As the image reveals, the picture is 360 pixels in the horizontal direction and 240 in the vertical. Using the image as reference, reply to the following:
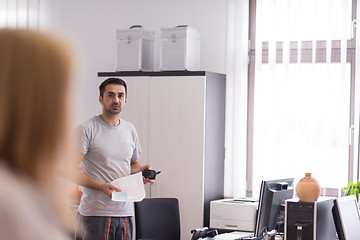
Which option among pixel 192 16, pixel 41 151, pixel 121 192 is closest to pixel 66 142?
pixel 41 151

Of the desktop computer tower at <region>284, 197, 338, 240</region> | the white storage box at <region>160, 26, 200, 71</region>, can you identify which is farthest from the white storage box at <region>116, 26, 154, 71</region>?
the desktop computer tower at <region>284, 197, 338, 240</region>

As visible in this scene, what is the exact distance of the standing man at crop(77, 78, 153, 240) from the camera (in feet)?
12.5

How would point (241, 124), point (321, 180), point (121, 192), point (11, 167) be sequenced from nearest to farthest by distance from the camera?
point (11, 167)
point (121, 192)
point (321, 180)
point (241, 124)

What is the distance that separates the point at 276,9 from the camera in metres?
5.33

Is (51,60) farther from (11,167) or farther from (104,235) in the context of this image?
(104,235)

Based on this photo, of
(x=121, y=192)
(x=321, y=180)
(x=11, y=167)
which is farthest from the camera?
(x=321, y=180)

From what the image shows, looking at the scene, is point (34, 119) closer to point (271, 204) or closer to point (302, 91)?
point (271, 204)

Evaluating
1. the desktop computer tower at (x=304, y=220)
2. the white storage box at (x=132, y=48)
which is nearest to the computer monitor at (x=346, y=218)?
the desktop computer tower at (x=304, y=220)

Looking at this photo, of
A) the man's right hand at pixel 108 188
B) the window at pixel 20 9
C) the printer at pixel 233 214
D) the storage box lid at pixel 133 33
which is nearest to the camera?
the man's right hand at pixel 108 188

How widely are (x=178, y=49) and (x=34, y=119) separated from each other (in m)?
4.61

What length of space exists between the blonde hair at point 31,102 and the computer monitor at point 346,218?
262 cm

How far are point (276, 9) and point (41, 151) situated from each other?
482cm

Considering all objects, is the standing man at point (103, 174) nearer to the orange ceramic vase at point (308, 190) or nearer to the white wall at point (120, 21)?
the orange ceramic vase at point (308, 190)

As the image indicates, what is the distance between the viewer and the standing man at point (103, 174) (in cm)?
381
